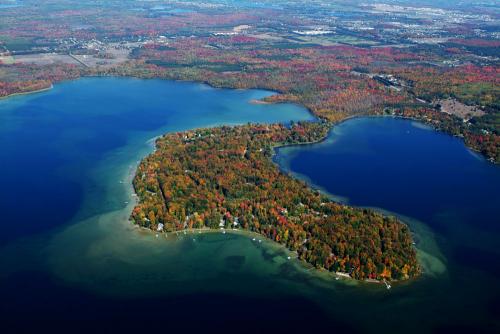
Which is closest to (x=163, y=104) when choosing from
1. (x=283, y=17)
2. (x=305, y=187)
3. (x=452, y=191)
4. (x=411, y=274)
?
(x=305, y=187)

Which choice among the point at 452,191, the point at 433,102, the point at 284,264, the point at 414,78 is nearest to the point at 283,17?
the point at 414,78

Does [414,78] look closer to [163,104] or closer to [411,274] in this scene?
[163,104]

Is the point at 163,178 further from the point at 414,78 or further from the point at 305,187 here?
the point at 414,78

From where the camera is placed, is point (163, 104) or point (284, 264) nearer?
point (284, 264)

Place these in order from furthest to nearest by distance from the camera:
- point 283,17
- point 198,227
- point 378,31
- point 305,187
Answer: point 283,17 → point 378,31 → point 305,187 → point 198,227

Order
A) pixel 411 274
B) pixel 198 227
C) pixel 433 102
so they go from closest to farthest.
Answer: pixel 411 274, pixel 198 227, pixel 433 102

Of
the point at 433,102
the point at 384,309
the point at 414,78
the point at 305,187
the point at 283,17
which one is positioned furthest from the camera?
the point at 283,17
